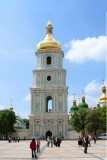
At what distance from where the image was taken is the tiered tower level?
53.1 meters

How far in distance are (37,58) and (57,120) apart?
55.9 feet

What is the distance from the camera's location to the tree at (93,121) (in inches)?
2040

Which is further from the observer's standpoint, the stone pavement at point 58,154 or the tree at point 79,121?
the tree at point 79,121

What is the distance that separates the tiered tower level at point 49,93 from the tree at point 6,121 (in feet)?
18.1

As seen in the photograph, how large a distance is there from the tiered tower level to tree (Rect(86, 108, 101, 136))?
16.5 ft

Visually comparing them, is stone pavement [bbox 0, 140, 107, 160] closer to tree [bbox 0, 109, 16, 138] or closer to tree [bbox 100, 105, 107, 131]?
tree [bbox 100, 105, 107, 131]

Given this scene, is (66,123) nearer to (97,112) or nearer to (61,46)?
(97,112)

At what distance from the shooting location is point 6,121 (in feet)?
180

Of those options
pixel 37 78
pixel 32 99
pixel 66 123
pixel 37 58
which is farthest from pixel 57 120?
pixel 37 58

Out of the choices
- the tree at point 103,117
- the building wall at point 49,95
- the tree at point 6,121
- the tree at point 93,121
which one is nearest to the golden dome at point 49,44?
the building wall at point 49,95

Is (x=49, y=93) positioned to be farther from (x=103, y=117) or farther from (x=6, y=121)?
(x=103, y=117)

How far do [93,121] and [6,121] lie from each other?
2034cm

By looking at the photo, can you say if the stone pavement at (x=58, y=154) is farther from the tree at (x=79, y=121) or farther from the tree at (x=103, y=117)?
the tree at (x=79, y=121)

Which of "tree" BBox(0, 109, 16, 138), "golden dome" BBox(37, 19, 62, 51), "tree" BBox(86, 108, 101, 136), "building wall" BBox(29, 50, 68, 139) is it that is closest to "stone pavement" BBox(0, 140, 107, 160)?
"tree" BBox(86, 108, 101, 136)
